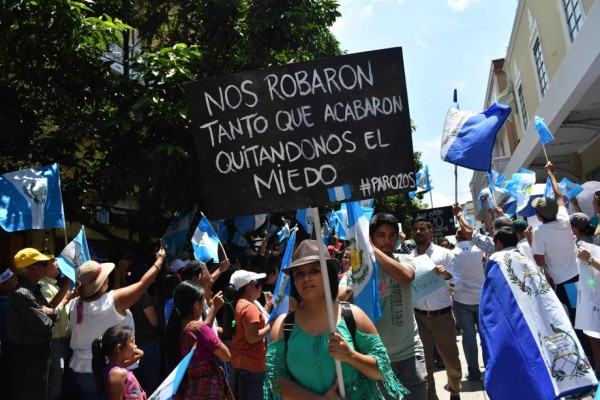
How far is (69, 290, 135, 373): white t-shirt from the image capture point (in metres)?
4.81

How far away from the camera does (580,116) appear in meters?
13.0

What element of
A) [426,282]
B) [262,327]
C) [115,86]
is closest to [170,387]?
[262,327]

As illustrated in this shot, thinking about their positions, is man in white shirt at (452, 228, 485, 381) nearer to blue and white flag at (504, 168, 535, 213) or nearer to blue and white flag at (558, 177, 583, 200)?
blue and white flag at (504, 168, 535, 213)

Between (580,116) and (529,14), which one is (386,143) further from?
(529,14)

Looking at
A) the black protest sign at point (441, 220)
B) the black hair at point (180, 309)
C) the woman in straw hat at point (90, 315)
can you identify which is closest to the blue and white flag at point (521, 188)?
the black protest sign at point (441, 220)

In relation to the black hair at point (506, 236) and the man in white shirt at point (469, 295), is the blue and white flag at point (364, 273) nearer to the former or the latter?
the black hair at point (506, 236)

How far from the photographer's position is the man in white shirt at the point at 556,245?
228 inches

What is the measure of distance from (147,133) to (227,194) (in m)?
5.97

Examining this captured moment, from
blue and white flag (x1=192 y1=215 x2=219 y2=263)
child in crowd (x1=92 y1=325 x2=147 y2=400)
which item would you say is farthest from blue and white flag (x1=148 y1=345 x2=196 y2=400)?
blue and white flag (x1=192 y1=215 x2=219 y2=263)

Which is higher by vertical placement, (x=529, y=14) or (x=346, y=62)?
(x=529, y=14)

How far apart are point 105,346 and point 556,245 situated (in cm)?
437

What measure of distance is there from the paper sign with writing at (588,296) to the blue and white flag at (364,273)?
Answer: 2.28 m

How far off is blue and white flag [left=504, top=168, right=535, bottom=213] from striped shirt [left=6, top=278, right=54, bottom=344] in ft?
21.7

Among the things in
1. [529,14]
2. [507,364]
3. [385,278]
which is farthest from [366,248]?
[529,14]
